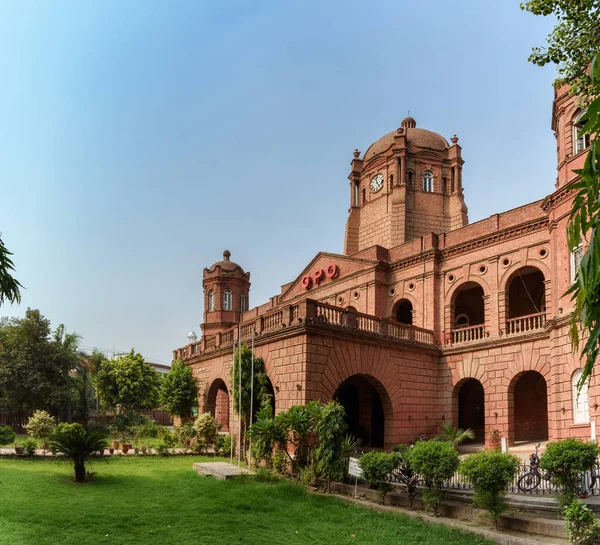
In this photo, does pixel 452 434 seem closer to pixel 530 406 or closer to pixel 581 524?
pixel 530 406

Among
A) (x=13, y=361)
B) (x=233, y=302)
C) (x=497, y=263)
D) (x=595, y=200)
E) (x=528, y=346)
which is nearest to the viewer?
(x=595, y=200)

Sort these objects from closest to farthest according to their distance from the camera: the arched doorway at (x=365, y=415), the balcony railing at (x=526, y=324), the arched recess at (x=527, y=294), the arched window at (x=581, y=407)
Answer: the arched window at (x=581, y=407) → the balcony railing at (x=526, y=324) → the arched doorway at (x=365, y=415) → the arched recess at (x=527, y=294)

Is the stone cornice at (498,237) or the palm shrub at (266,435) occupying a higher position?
the stone cornice at (498,237)

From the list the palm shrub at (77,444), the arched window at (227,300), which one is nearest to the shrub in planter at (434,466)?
the palm shrub at (77,444)

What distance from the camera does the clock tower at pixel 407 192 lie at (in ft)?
96.8

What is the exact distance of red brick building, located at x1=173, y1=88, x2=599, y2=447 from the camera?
1766 centimetres

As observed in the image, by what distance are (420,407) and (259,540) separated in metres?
13.0

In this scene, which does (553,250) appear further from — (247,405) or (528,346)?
(247,405)

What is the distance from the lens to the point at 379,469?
12336mm

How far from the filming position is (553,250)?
18.9 metres

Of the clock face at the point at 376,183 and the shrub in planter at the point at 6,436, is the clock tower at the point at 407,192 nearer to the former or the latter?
the clock face at the point at 376,183

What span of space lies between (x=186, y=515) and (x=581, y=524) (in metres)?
6.64

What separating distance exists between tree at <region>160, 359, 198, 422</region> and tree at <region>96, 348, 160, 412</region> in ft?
20.7

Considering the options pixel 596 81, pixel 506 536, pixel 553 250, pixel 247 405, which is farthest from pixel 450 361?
pixel 596 81
